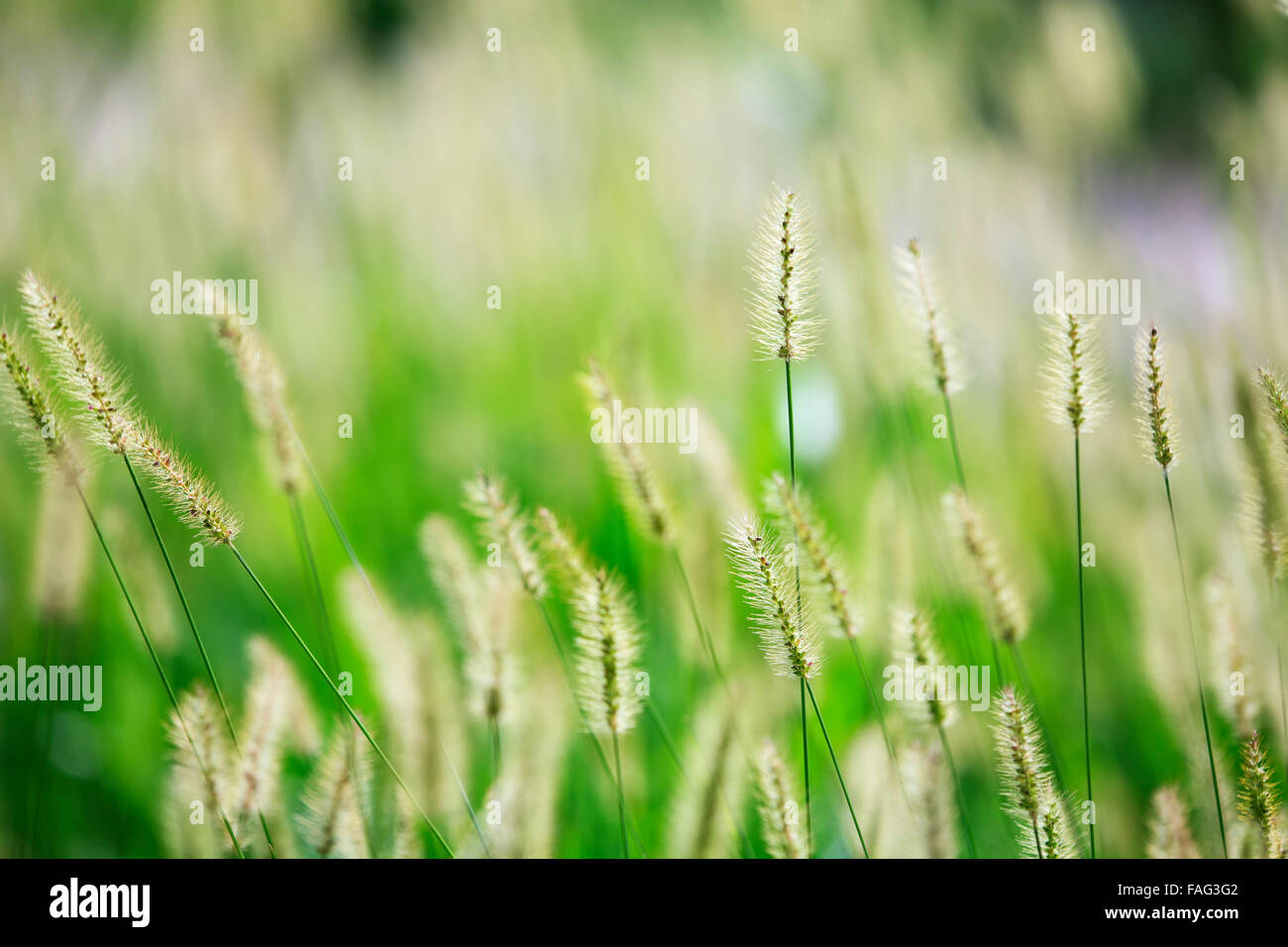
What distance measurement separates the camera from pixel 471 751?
4.42 ft

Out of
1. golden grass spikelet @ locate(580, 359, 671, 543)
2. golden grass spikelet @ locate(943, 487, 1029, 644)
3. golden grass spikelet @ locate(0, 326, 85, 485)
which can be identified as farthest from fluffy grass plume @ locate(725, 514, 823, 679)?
golden grass spikelet @ locate(0, 326, 85, 485)

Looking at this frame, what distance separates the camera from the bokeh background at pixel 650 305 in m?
1.35

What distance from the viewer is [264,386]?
100cm

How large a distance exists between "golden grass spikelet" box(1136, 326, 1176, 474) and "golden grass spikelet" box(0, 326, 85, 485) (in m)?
1.12

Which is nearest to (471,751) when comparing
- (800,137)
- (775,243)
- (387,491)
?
(387,491)

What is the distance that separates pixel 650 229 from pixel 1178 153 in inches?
48.9

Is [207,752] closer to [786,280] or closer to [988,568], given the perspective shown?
[786,280]

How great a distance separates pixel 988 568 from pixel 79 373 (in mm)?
987

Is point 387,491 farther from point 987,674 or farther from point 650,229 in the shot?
point 987,674

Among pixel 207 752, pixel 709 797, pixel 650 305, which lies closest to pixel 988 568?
pixel 709 797

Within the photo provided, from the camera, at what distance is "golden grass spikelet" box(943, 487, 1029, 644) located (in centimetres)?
102

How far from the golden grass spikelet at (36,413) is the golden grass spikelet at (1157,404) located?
1118 millimetres

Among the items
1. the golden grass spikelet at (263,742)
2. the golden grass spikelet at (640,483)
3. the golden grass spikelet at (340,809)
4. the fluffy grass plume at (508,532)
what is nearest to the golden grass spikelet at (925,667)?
the golden grass spikelet at (640,483)

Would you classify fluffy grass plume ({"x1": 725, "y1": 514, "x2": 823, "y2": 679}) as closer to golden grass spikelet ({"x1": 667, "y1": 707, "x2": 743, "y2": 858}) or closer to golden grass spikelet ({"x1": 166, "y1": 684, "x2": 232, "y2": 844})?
golden grass spikelet ({"x1": 667, "y1": 707, "x2": 743, "y2": 858})
